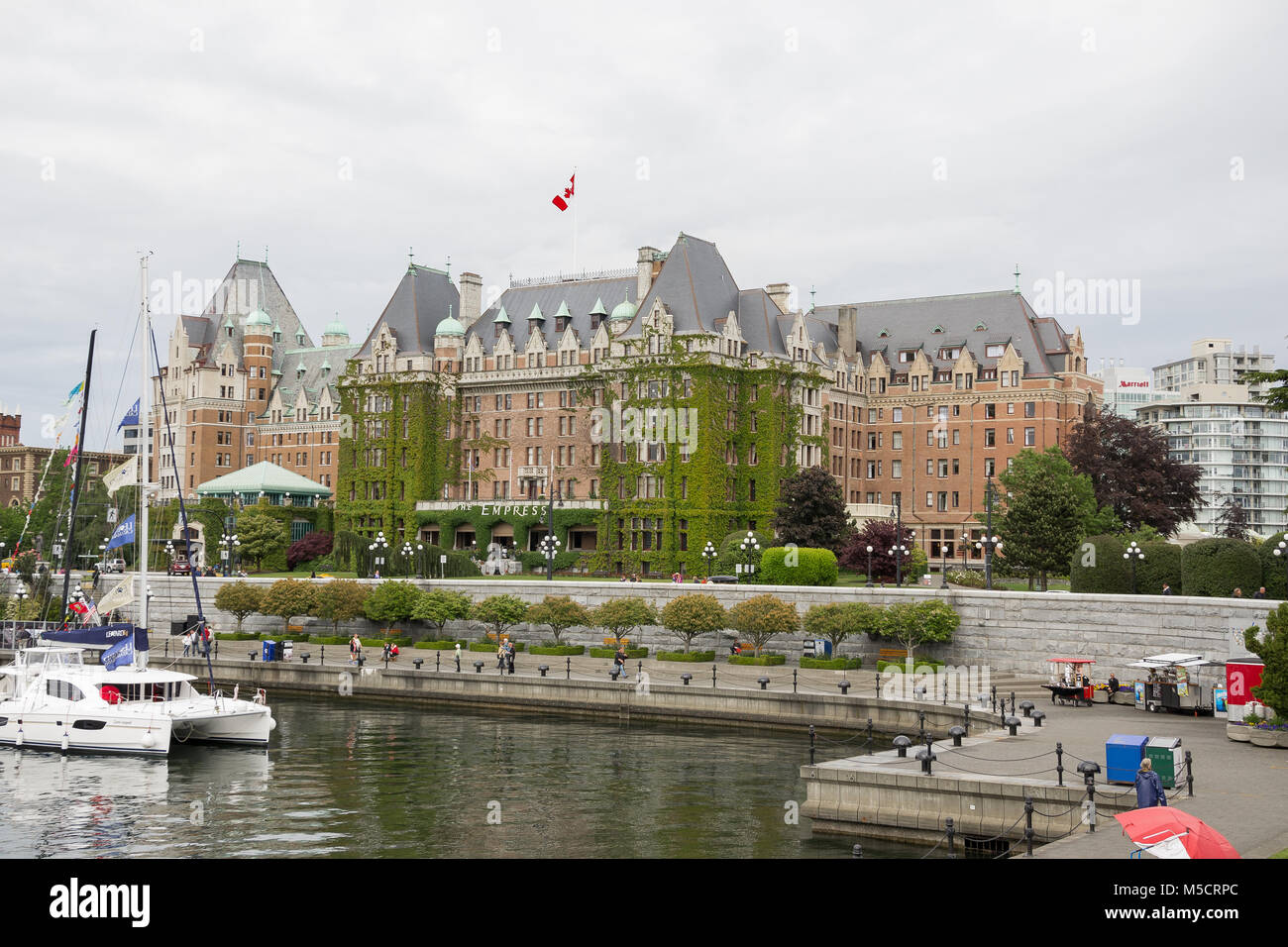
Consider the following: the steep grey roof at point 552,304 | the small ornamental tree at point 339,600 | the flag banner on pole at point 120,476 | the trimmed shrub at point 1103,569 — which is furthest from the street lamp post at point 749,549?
the flag banner on pole at point 120,476

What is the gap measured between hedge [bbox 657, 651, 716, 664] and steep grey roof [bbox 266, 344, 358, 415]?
3464 inches

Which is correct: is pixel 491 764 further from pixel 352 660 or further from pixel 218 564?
pixel 218 564

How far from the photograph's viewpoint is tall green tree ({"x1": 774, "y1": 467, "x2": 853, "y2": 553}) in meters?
78.9

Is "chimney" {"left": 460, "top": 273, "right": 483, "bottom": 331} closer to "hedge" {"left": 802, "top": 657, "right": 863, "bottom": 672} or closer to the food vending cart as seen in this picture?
"hedge" {"left": 802, "top": 657, "right": 863, "bottom": 672}

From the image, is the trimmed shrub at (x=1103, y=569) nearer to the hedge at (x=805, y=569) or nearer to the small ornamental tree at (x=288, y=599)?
the hedge at (x=805, y=569)

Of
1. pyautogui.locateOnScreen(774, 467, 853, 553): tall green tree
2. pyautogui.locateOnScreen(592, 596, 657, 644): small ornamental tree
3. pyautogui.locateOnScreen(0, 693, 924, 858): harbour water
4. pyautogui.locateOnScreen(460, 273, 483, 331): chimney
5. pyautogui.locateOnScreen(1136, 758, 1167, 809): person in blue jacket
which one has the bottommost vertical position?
pyautogui.locateOnScreen(0, 693, 924, 858): harbour water

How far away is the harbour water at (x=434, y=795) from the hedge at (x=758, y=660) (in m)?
11.2

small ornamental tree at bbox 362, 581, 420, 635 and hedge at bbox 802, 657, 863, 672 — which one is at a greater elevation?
small ornamental tree at bbox 362, 581, 420, 635

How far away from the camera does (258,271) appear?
490 feet

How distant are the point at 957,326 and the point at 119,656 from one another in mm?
81197

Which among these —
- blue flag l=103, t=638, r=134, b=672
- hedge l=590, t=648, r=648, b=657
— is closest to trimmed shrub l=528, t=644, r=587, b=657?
hedge l=590, t=648, r=648, b=657

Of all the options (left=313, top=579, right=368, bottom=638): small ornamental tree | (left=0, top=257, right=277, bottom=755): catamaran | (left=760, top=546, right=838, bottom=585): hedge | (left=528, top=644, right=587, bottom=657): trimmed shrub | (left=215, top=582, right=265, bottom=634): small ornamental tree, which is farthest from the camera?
(left=215, top=582, right=265, bottom=634): small ornamental tree
